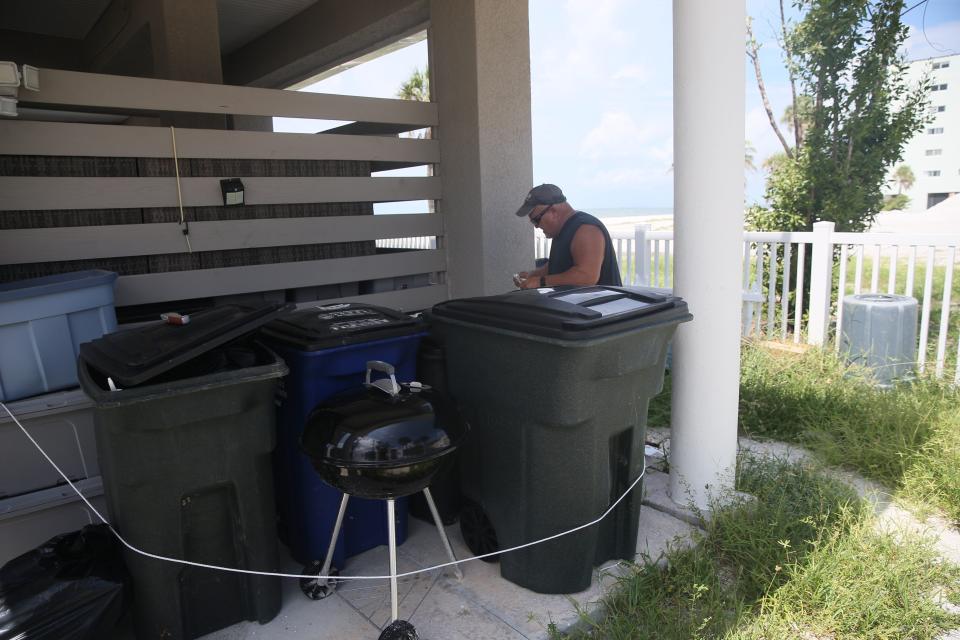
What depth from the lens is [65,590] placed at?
2100 mm

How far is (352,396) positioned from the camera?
2342mm

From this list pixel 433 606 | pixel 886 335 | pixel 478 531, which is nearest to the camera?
pixel 433 606

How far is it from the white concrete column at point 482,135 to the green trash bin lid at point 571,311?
1970 mm

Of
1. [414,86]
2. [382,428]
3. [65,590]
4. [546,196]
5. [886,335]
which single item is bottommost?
[65,590]

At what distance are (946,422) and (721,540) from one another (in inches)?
83.1

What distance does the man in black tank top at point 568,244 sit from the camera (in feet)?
13.1

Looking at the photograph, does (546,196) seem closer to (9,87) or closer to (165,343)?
(165,343)

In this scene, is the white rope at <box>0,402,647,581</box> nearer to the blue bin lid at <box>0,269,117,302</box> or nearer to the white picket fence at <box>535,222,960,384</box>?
the blue bin lid at <box>0,269,117,302</box>

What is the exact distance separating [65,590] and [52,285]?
1253 millimetres

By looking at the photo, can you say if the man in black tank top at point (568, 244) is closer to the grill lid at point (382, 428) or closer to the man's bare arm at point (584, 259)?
the man's bare arm at point (584, 259)

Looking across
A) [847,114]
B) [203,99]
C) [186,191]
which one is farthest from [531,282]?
[847,114]

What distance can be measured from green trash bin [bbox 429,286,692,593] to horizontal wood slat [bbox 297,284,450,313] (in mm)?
1781

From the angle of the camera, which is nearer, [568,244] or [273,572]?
[273,572]

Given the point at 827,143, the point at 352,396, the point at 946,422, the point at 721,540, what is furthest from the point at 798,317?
the point at 352,396
